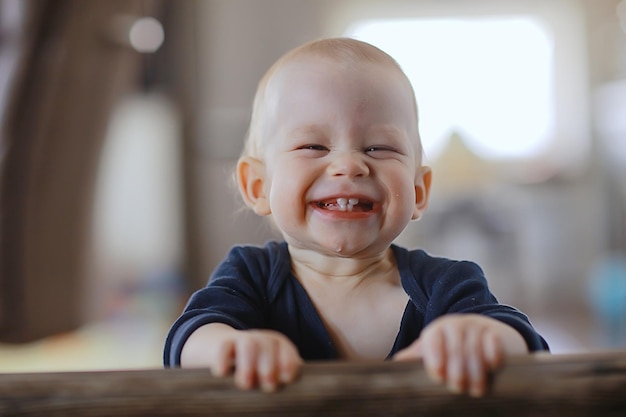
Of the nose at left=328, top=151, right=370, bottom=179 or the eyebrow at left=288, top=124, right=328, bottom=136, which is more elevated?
the eyebrow at left=288, top=124, right=328, bottom=136

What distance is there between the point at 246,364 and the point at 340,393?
0.07 m

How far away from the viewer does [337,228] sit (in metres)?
0.75

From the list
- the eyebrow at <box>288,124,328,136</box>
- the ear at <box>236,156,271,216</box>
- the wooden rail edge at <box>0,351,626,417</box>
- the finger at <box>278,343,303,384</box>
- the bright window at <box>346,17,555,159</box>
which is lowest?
the wooden rail edge at <box>0,351,626,417</box>

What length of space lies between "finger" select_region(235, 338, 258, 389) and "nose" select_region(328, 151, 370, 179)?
24 cm

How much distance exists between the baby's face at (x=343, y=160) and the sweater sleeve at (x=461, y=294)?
0.07 m

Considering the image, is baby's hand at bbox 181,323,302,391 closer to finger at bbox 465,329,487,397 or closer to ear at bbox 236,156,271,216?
finger at bbox 465,329,487,397

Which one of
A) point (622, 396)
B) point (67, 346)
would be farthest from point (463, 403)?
point (67, 346)

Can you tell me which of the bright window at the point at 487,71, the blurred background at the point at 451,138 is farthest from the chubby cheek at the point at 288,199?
→ the bright window at the point at 487,71

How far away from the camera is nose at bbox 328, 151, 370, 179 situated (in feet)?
2.39

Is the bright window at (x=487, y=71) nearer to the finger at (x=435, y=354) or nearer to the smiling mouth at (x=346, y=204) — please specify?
the smiling mouth at (x=346, y=204)

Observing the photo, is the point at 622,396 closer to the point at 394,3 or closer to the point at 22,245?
the point at 22,245

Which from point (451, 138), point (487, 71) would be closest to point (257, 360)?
point (451, 138)

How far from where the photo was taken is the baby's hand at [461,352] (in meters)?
0.50

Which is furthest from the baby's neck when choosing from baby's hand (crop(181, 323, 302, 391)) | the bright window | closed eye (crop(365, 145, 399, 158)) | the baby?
the bright window
